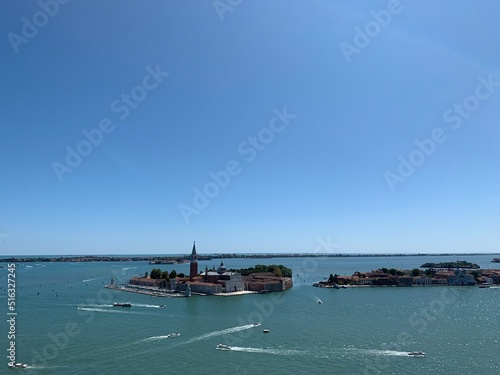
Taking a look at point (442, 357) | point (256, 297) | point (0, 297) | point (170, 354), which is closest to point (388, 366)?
point (442, 357)

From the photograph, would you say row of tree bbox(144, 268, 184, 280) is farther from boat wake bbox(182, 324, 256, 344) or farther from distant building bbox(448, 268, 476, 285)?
distant building bbox(448, 268, 476, 285)

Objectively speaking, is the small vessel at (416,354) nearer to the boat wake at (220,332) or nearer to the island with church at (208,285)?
the boat wake at (220,332)

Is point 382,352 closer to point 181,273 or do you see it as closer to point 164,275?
point 164,275

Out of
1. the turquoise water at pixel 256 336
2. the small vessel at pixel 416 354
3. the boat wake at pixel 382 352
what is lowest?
the turquoise water at pixel 256 336

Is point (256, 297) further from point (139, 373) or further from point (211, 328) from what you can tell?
point (139, 373)

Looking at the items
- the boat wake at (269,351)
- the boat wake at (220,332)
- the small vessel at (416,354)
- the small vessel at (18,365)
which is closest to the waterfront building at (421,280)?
the boat wake at (220,332)

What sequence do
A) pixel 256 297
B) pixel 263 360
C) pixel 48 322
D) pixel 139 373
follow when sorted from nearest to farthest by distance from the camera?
1. pixel 139 373
2. pixel 263 360
3. pixel 48 322
4. pixel 256 297

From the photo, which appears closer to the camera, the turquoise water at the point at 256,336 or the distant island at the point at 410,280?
Result: the turquoise water at the point at 256,336

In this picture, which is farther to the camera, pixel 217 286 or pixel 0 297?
pixel 217 286
